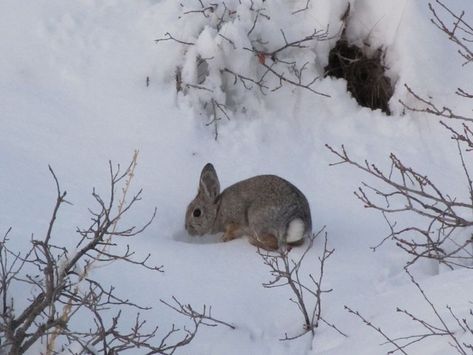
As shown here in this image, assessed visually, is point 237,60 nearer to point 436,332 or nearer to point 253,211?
point 253,211

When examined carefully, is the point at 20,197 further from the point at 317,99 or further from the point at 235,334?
the point at 317,99

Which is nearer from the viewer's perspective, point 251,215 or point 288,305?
point 288,305

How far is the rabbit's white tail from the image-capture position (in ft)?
22.4

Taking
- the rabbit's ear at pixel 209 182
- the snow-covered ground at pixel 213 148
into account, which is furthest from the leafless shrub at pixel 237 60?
the rabbit's ear at pixel 209 182

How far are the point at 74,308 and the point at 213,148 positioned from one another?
2.61 m

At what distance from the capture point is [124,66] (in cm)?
830

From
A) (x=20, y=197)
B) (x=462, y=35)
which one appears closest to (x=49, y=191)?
(x=20, y=197)

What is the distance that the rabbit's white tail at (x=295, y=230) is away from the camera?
6816 mm

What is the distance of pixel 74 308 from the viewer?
5609mm

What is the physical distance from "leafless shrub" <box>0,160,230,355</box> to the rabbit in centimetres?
104

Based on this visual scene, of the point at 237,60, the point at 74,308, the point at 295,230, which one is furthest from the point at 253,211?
the point at 74,308

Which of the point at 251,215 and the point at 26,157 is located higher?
the point at 26,157

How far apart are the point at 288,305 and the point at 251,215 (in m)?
1.15

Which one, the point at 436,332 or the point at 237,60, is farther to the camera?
the point at 237,60
